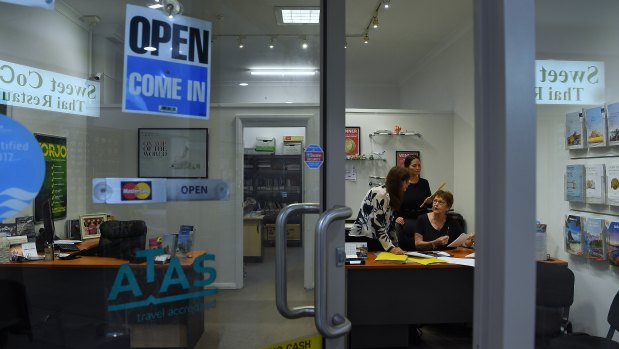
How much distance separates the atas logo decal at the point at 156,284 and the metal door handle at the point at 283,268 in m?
0.25

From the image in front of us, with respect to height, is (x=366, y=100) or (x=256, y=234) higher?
(x=366, y=100)

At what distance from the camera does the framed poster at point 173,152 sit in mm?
1217

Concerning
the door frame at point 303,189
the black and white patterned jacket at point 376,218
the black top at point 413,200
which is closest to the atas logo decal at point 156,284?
the door frame at point 303,189

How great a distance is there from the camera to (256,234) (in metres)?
1.41

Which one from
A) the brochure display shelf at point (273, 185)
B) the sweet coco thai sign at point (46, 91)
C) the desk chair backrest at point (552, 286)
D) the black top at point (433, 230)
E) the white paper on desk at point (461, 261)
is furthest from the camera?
the black top at point (433, 230)

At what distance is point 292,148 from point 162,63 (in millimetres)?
521

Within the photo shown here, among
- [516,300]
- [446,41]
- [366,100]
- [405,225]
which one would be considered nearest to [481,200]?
[516,300]

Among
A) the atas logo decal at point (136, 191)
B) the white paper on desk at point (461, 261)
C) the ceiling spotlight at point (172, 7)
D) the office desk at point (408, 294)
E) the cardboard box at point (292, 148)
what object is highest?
the ceiling spotlight at point (172, 7)

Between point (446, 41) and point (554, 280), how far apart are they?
207 inches

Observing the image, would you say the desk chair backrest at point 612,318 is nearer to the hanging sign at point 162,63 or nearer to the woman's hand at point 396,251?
the hanging sign at point 162,63

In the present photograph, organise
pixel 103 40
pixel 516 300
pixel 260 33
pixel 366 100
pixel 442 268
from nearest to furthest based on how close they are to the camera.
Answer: pixel 516 300 → pixel 103 40 → pixel 260 33 → pixel 442 268 → pixel 366 100

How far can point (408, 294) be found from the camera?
10.3 ft

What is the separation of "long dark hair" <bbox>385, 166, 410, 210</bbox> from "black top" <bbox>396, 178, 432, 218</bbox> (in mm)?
1904

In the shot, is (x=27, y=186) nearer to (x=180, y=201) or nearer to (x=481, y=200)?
(x=180, y=201)
